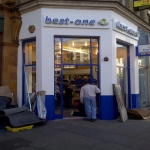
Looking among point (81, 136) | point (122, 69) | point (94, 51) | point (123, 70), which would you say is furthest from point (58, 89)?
point (123, 70)

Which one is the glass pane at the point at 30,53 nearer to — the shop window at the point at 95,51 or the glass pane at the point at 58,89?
the glass pane at the point at 58,89

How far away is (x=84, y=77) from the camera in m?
10.4

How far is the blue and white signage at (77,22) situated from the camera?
30.9 feet

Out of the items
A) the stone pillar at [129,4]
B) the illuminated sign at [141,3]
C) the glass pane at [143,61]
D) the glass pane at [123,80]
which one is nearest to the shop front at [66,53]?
the glass pane at [123,80]

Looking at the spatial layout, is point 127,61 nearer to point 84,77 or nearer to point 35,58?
point 84,77

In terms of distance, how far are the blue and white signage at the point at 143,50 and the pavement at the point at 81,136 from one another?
13.2ft

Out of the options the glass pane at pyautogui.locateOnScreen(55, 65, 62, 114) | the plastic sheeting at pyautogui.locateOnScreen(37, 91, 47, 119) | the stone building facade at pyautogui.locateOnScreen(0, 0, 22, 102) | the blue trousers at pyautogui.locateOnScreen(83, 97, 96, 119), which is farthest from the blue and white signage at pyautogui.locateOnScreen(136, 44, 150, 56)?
the stone building facade at pyautogui.locateOnScreen(0, 0, 22, 102)

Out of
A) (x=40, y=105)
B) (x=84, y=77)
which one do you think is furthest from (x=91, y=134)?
(x=84, y=77)

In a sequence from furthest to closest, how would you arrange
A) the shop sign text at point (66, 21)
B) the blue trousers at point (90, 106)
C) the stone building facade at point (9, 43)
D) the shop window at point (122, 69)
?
the shop window at point (122, 69), the stone building facade at point (9, 43), the shop sign text at point (66, 21), the blue trousers at point (90, 106)

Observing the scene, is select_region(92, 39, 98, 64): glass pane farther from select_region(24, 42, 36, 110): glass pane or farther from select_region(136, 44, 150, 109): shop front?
select_region(136, 44, 150, 109): shop front

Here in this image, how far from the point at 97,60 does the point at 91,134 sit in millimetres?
3726

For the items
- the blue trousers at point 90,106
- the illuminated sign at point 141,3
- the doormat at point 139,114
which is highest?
the illuminated sign at point 141,3

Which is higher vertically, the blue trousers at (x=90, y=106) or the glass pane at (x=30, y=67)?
the glass pane at (x=30, y=67)

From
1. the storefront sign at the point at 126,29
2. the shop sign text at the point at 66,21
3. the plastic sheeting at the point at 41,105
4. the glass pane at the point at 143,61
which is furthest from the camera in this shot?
the glass pane at the point at 143,61
